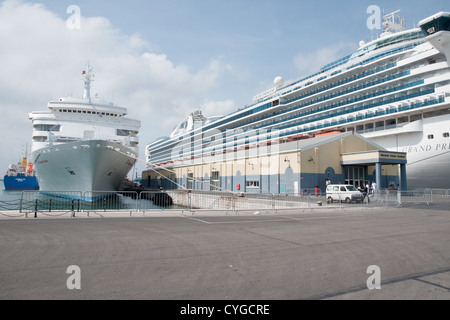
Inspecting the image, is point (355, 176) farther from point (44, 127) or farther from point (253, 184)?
point (44, 127)

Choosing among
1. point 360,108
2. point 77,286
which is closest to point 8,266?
point 77,286

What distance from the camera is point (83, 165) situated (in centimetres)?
2323

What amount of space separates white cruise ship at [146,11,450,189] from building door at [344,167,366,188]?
472 cm

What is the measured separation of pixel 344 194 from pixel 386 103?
61.8 ft

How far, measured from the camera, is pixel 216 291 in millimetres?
4191

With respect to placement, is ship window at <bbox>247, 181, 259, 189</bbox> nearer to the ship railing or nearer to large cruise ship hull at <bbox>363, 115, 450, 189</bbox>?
the ship railing

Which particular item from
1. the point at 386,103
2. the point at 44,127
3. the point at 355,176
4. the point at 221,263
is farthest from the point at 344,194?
the point at 44,127

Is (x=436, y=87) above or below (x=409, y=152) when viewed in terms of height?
above

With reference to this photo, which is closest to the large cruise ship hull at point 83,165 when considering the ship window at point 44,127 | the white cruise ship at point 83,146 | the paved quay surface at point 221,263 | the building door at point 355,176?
Result: the white cruise ship at point 83,146

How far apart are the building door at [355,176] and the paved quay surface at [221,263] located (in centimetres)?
2139
